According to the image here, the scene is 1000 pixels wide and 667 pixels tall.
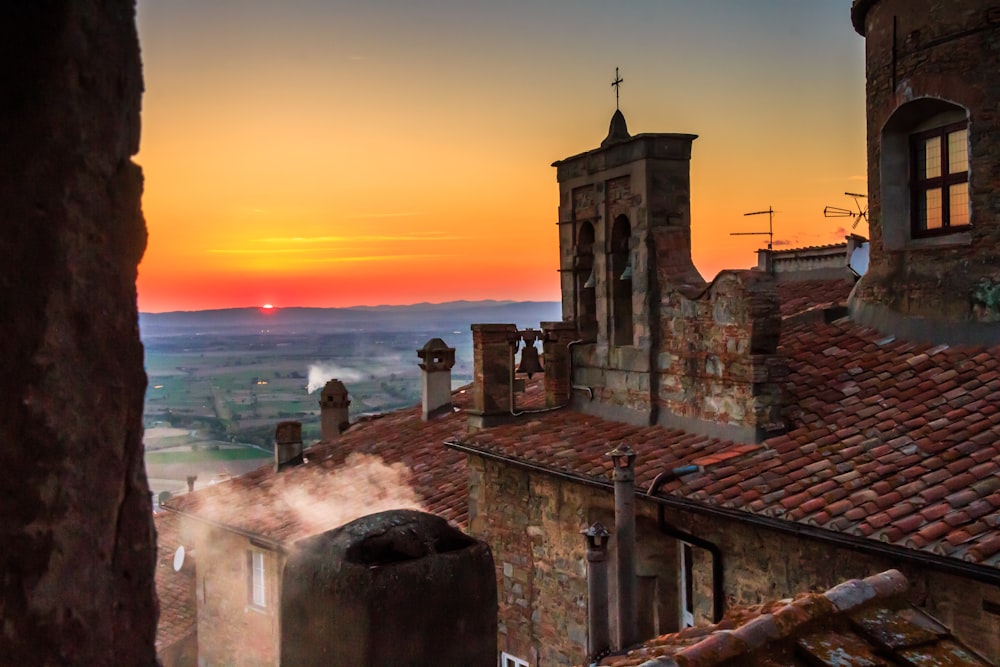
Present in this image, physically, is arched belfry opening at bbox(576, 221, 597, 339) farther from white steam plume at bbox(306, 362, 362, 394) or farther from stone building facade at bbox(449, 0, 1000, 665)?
white steam plume at bbox(306, 362, 362, 394)

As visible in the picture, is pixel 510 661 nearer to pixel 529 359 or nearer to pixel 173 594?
pixel 529 359

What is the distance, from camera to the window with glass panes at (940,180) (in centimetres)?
966

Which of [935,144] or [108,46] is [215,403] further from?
[108,46]

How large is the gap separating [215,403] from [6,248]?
7832cm

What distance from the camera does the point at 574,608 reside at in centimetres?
1038

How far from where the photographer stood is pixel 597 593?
326 inches

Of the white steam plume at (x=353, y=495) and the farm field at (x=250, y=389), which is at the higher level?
the white steam plume at (x=353, y=495)

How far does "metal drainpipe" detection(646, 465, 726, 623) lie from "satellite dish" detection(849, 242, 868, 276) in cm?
888

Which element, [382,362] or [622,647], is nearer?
[622,647]

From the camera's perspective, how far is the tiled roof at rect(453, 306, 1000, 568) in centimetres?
661

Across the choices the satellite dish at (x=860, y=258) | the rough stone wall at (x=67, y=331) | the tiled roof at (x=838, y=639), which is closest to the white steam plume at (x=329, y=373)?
Answer: the satellite dish at (x=860, y=258)

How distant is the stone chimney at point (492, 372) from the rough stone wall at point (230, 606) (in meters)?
6.36

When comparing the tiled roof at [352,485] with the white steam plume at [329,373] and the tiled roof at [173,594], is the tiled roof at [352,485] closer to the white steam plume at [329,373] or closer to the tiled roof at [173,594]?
the tiled roof at [173,594]

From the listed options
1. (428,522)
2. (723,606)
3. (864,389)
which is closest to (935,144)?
(864,389)
